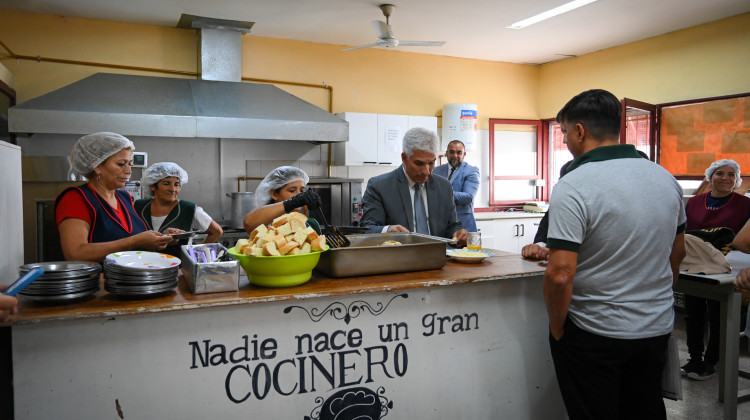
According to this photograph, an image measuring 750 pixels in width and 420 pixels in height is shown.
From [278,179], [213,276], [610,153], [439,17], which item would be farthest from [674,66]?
[213,276]

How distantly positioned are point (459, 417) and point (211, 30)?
15.0 ft

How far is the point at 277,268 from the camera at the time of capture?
6.18 ft

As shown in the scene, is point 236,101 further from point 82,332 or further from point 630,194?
point 630,194

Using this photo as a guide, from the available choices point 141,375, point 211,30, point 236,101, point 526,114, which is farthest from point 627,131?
point 141,375

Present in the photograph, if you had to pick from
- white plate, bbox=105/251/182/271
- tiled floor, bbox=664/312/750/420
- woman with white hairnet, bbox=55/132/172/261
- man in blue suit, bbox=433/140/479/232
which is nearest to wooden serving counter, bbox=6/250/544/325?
white plate, bbox=105/251/182/271

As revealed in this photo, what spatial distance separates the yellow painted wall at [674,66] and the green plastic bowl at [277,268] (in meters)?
5.24

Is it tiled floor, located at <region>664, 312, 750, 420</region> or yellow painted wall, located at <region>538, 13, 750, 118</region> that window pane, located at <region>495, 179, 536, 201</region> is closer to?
yellow painted wall, located at <region>538, 13, 750, 118</region>

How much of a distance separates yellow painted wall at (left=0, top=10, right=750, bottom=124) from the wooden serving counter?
4.02 metres

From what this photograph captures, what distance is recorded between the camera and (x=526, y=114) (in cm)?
733

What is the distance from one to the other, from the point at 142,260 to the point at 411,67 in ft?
17.3

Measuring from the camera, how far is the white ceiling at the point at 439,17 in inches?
183

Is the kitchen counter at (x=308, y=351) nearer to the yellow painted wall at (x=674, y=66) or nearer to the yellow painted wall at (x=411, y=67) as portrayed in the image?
the yellow painted wall at (x=411, y=67)

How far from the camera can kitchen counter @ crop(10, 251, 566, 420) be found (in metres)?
1.67

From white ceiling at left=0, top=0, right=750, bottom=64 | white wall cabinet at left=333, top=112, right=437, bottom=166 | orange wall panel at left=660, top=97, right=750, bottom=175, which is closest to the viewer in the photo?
white ceiling at left=0, top=0, right=750, bottom=64
